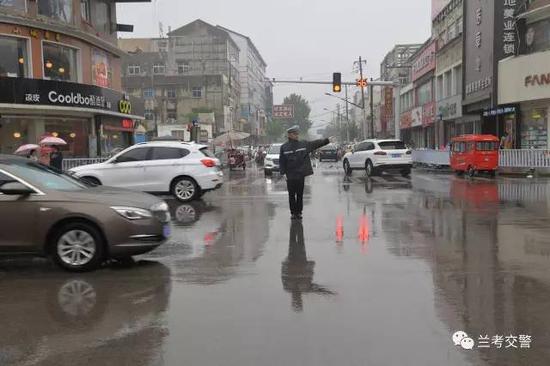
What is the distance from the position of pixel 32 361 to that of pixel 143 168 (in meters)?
11.8

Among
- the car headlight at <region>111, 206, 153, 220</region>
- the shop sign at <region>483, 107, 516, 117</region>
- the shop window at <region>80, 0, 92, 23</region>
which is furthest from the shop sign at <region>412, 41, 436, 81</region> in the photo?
the car headlight at <region>111, 206, 153, 220</region>

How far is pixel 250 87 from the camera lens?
351 feet

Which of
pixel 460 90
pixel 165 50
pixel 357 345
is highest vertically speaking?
pixel 165 50

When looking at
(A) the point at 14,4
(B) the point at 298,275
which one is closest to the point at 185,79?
(A) the point at 14,4

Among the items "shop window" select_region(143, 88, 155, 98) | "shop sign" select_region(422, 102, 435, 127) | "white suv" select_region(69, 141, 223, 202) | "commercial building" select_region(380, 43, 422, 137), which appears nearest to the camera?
"white suv" select_region(69, 141, 223, 202)

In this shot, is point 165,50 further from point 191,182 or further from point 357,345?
point 357,345

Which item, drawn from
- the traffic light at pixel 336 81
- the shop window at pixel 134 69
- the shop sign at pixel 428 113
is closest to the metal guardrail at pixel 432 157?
the traffic light at pixel 336 81

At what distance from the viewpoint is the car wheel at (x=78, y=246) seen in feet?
24.7

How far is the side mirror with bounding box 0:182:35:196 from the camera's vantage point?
7.48m

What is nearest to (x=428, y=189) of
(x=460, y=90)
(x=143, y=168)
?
(x=143, y=168)

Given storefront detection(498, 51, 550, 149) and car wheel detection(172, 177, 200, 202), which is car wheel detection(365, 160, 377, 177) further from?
car wheel detection(172, 177, 200, 202)

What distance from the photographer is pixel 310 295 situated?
6.27 m

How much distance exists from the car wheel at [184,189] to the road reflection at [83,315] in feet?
27.5

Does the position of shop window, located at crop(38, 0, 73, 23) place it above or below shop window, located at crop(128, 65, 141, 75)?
below
